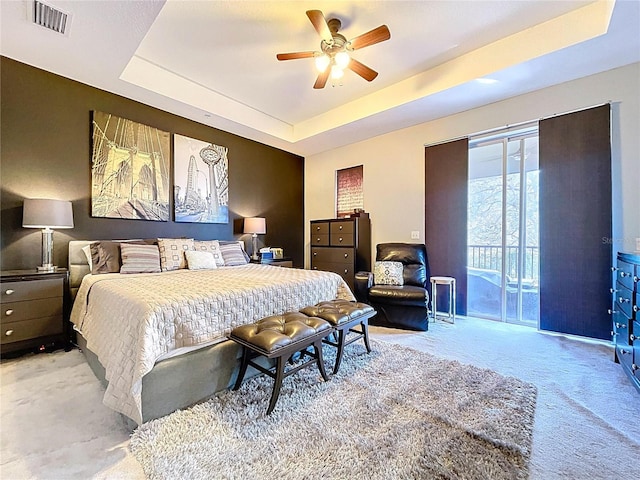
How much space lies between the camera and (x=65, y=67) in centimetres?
287

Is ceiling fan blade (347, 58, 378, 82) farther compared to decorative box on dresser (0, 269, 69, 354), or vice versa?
ceiling fan blade (347, 58, 378, 82)

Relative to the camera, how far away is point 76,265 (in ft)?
9.72

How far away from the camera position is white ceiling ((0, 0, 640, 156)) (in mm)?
2398

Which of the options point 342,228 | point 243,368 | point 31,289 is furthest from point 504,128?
point 31,289

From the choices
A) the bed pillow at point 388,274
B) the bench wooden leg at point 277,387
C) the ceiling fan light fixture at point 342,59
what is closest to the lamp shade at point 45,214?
the bench wooden leg at point 277,387

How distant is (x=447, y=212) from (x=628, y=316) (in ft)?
7.29

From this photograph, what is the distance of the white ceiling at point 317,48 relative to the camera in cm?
240

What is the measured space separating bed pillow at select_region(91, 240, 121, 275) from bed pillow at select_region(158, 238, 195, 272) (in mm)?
424

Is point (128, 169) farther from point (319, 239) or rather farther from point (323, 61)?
point (319, 239)

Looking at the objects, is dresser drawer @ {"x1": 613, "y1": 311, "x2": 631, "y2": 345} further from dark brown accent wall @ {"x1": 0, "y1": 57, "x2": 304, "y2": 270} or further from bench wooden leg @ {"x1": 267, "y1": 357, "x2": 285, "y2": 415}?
dark brown accent wall @ {"x1": 0, "y1": 57, "x2": 304, "y2": 270}

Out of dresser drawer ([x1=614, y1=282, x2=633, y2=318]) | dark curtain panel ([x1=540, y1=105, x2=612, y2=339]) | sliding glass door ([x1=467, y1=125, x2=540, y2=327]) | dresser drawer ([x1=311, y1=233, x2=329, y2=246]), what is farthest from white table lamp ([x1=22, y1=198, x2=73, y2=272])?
dark curtain panel ([x1=540, y1=105, x2=612, y2=339])

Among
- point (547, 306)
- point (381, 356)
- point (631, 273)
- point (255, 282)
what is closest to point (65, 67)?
point (255, 282)

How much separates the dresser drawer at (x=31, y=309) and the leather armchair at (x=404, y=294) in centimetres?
317

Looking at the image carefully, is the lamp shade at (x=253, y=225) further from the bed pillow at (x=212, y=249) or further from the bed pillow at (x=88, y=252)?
the bed pillow at (x=88, y=252)
